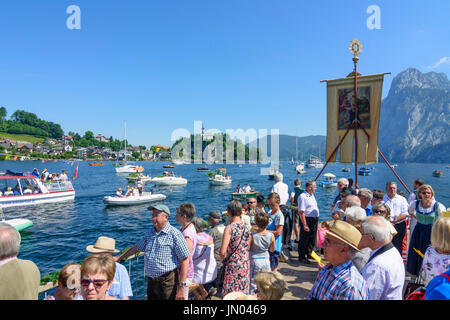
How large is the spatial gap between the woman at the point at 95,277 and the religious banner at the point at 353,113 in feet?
29.2

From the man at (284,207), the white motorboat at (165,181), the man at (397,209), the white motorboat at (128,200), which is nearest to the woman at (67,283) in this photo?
the man at (284,207)

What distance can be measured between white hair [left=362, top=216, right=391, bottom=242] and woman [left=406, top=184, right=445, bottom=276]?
8.07 ft

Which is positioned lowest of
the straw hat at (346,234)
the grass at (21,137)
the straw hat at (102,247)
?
the straw hat at (102,247)

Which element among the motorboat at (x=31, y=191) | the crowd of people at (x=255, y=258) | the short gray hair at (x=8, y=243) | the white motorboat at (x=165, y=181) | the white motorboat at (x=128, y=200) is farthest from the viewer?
the white motorboat at (x=165, y=181)

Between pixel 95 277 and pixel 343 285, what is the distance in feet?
6.54

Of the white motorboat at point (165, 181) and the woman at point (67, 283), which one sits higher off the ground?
the woman at point (67, 283)

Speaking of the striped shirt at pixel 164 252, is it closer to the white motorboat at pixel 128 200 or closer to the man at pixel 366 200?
the man at pixel 366 200

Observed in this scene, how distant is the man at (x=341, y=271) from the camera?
5.63 ft

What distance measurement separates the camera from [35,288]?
1954mm

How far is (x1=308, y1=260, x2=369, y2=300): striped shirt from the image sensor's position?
170cm

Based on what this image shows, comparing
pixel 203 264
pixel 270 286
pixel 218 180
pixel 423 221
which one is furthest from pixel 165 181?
pixel 270 286

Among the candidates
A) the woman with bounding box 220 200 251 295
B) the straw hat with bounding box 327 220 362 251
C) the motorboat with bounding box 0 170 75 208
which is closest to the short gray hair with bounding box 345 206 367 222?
the woman with bounding box 220 200 251 295
